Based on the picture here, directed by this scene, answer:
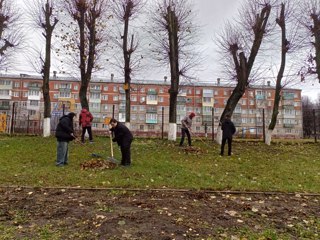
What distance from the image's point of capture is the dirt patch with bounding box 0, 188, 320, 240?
14.0 ft

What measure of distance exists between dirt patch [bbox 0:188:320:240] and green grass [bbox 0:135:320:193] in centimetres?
73

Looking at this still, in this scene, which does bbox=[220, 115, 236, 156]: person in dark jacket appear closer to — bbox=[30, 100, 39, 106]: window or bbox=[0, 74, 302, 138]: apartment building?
bbox=[0, 74, 302, 138]: apartment building

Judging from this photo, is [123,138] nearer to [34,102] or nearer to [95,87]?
[34,102]

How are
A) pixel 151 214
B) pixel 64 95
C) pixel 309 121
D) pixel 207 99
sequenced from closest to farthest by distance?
pixel 151 214, pixel 309 121, pixel 64 95, pixel 207 99

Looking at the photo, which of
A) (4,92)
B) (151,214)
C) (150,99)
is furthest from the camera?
(150,99)

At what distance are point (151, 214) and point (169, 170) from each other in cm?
389

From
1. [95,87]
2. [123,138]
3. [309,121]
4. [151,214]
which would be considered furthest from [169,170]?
[95,87]

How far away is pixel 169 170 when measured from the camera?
29.0ft

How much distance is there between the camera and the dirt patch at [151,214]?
4.27 metres

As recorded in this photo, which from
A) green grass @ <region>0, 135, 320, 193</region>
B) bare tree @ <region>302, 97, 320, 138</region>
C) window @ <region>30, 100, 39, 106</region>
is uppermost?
window @ <region>30, 100, 39, 106</region>

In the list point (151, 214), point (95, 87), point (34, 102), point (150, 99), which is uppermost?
point (95, 87)

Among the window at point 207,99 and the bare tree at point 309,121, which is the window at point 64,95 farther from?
the bare tree at point 309,121

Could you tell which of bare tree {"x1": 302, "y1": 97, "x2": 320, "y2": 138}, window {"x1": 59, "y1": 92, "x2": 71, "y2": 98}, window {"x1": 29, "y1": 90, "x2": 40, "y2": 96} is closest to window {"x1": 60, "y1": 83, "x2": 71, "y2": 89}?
window {"x1": 59, "y1": 92, "x2": 71, "y2": 98}

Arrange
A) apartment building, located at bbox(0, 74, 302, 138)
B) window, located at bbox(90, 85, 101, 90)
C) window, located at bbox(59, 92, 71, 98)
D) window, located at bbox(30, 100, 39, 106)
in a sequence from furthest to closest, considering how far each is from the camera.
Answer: window, located at bbox(90, 85, 101, 90) → window, located at bbox(59, 92, 71, 98) → apartment building, located at bbox(0, 74, 302, 138) → window, located at bbox(30, 100, 39, 106)
